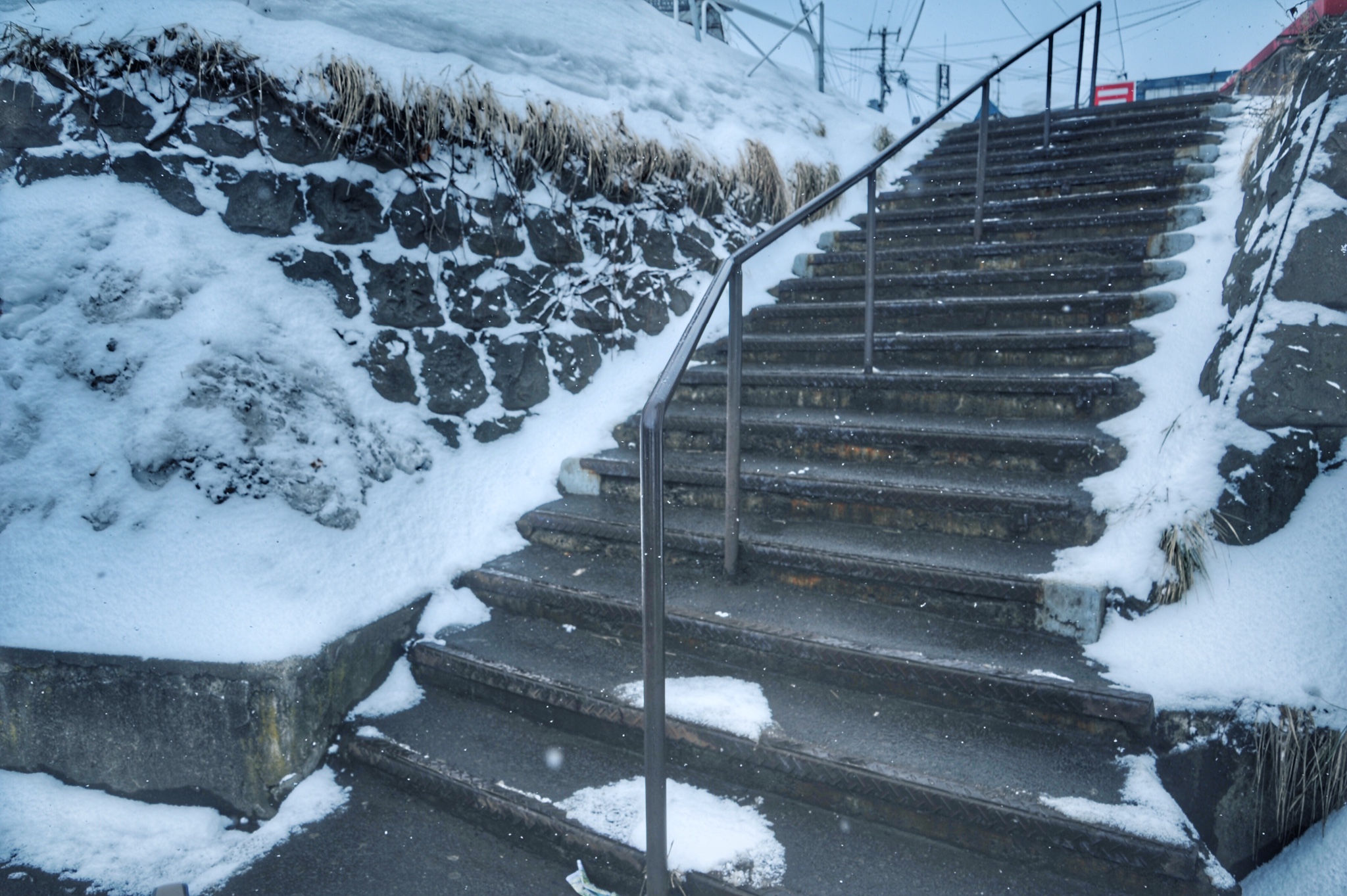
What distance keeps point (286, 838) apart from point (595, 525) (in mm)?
1239

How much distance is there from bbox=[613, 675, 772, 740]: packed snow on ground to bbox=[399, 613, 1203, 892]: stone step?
2cm

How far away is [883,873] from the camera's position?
1397mm

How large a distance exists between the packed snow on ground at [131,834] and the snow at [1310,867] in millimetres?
2176

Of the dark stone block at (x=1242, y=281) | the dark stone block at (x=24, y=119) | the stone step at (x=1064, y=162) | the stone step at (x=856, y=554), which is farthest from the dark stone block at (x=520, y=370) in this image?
the stone step at (x=1064, y=162)

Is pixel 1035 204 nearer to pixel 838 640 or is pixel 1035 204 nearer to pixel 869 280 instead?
pixel 869 280

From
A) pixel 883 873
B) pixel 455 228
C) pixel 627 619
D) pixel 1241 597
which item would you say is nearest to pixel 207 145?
pixel 455 228

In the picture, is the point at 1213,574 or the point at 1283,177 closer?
the point at 1213,574

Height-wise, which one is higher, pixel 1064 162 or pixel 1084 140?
pixel 1084 140

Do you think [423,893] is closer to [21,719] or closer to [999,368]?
[21,719]

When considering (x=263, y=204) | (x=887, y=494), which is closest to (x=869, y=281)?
(x=887, y=494)

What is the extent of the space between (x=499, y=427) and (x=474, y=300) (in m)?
0.54

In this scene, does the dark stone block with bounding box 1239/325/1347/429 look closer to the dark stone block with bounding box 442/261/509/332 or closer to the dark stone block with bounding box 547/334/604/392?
the dark stone block with bounding box 547/334/604/392

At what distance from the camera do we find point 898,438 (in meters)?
2.50

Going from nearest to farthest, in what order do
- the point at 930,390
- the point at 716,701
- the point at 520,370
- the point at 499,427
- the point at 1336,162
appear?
the point at 716,701
the point at 1336,162
the point at 930,390
the point at 499,427
the point at 520,370
